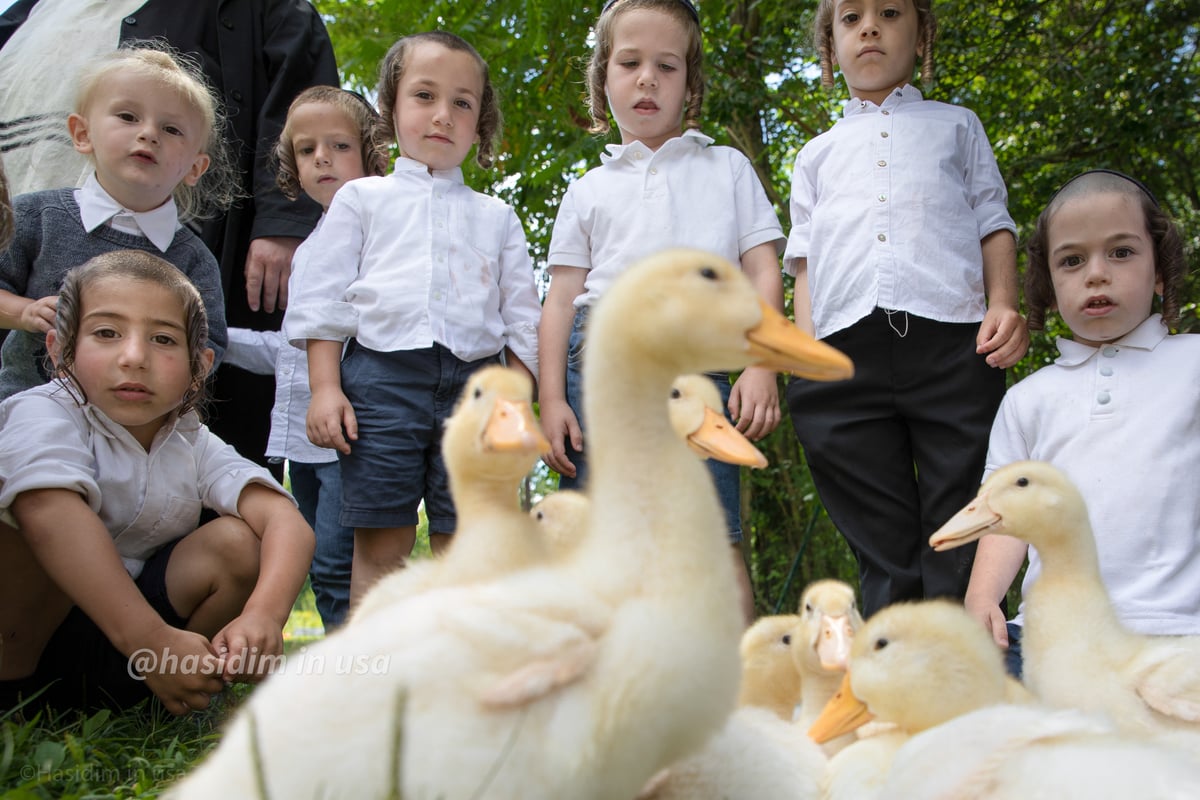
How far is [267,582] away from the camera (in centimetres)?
262

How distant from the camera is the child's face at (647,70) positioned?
11.2 ft

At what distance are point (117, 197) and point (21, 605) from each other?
1454 millimetres

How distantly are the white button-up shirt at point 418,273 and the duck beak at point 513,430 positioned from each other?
1558mm

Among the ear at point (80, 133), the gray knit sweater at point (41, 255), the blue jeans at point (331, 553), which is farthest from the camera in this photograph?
the blue jeans at point (331, 553)

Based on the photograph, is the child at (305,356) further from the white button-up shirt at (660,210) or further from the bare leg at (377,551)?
the white button-up shirt at (660,210)

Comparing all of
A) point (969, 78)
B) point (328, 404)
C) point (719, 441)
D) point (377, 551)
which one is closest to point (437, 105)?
point (328, 404)

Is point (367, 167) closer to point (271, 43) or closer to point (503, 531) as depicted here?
point (271, 43)

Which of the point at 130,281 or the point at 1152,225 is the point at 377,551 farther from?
the point at 1152,225

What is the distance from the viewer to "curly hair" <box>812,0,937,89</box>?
358 cm

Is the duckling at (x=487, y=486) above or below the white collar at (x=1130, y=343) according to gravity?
below

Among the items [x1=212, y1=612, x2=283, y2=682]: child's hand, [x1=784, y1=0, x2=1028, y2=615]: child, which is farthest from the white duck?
[x1=784, y1=0, x2=1028, y2=615]: child

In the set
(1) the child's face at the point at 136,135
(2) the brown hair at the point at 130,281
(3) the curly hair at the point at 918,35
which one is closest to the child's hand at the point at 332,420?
(2) the brown hair at the point at 130,281

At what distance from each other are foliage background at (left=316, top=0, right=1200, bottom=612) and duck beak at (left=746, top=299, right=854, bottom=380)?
422cm

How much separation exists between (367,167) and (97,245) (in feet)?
4.64
